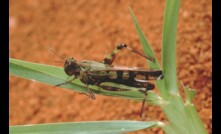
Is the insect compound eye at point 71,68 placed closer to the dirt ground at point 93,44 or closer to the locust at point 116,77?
the locust at point 116,77

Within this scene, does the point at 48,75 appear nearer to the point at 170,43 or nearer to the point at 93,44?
the point at 170,43

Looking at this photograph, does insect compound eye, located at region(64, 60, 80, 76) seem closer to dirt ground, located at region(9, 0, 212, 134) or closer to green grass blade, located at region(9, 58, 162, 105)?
green grass blade, located at region(9, 58, 162, 105)

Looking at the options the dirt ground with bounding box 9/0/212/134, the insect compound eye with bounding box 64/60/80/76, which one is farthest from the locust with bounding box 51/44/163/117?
the dirt ground with bounding box 9/0/212/134

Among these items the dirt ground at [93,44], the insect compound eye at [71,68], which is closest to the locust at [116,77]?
the insect compound eye at [71,68]

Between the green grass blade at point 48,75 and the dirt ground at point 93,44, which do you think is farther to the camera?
the dirt ground at point 93,44

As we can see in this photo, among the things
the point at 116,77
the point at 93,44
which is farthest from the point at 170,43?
the point at 93,44

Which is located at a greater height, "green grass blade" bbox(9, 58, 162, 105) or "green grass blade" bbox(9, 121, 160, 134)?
"green grass blade" bbox(9, 58, 162, 105)

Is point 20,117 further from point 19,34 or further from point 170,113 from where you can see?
point 170,113
